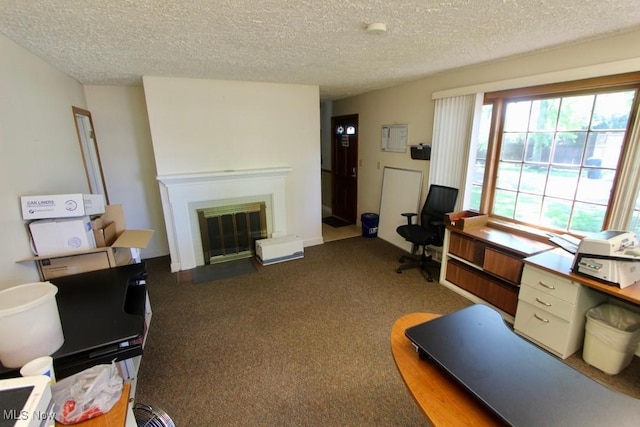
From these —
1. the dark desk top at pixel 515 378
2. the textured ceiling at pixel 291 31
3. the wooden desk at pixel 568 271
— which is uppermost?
the textured ceiling at pixel 291 31

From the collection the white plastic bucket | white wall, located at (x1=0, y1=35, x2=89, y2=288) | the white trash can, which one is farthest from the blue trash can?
the white plastic bucket

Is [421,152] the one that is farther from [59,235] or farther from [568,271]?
[59,235]

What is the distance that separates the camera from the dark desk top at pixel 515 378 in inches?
34.1

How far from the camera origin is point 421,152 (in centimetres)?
378

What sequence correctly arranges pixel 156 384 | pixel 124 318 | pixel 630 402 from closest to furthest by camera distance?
pixel 630 402
pixel 124 318
pixel 156 384

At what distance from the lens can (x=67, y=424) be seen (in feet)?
3.04

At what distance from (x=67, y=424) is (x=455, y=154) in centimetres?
365

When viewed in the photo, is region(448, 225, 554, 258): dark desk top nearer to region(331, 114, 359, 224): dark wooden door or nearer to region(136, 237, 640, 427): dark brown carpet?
region(136, 237, 640, 427): dark brown carpet

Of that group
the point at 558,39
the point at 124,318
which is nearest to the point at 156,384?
the point at 124,318

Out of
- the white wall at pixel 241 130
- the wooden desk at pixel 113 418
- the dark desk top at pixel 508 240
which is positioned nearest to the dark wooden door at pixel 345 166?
the white wall at pixel 241 130

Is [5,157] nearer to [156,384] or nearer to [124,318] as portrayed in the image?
[124,318]

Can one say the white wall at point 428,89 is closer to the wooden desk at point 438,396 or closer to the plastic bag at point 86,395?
the wooden desk at point 438,396

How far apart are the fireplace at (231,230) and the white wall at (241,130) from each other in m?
0.49

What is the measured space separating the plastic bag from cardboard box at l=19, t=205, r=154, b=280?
4.30 feet
